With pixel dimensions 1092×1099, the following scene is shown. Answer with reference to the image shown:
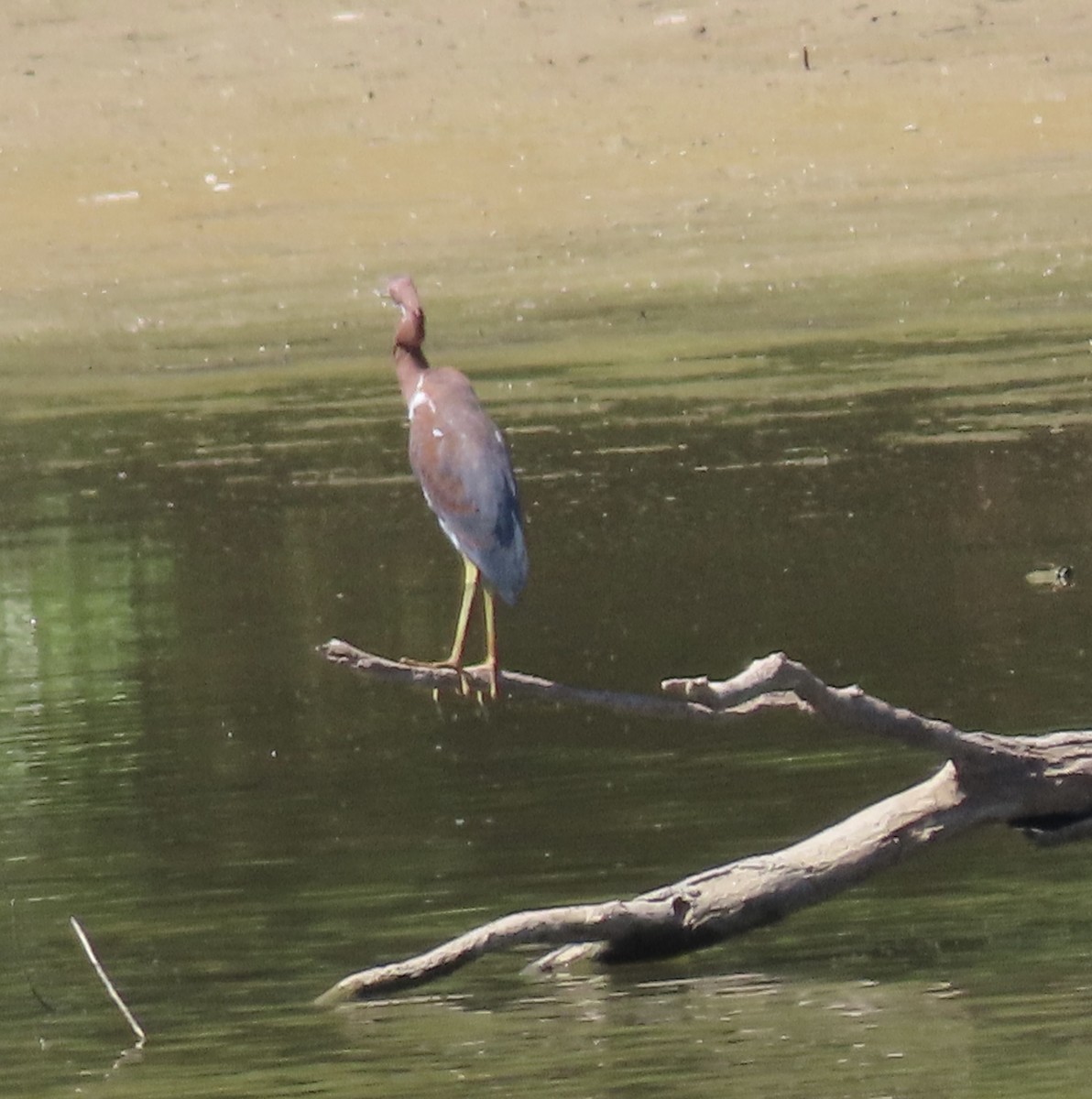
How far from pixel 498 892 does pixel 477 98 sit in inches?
994

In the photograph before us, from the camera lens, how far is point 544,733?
13070 millimetres

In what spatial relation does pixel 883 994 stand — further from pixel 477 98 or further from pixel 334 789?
pixel 477 98

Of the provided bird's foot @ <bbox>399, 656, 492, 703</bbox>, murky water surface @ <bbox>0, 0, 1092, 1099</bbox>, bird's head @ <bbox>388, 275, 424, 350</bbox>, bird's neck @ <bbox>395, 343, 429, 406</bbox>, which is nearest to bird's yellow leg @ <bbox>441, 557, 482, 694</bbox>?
bird's foot @ <bbox>399, 656, 492, 703</bbox>

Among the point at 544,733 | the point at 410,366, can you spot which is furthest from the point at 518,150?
the point at 410,366

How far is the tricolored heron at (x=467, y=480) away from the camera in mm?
8391

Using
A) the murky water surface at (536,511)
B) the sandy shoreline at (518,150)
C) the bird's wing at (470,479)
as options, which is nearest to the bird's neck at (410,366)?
the bird's wing at (470,479)

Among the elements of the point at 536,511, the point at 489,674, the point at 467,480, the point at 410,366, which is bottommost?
the point at 536,511

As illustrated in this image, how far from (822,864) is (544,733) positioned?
4042 millimetres

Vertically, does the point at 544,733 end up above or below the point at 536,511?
below

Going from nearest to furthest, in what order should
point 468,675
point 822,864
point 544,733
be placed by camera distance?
point 468,675 → point 822,864 → point 544,733

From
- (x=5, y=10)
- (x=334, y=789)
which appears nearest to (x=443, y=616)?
(x=334, y=789)

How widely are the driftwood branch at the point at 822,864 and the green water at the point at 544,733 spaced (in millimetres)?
141

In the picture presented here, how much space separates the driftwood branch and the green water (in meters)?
0.14

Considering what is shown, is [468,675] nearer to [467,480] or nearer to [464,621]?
[464,621]
